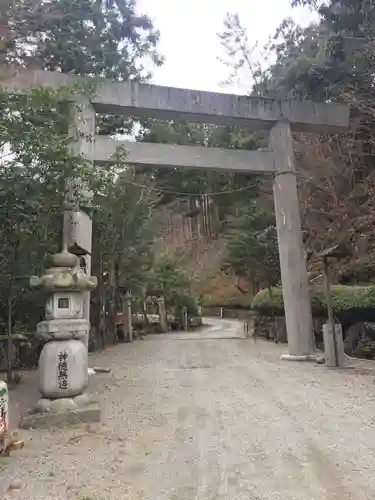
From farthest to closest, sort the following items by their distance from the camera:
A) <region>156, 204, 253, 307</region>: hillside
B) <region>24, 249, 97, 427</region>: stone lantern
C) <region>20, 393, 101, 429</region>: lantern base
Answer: <region>156, 204, 253, 307</region>: hillside
<region>24, 249, 97, 427</region>: stone lantern
<region>20, 393, 101, 429</region>: lantern base

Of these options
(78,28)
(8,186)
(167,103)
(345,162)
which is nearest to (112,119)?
(78,28)

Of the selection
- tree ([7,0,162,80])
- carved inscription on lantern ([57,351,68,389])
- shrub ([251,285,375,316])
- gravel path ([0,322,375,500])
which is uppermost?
tree ([7,0,162,80])

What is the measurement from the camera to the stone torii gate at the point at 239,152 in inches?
337

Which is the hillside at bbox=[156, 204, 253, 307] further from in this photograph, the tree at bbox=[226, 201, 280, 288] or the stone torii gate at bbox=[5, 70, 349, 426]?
the stone torii gate at bbox=[5, 70, 349, 426]

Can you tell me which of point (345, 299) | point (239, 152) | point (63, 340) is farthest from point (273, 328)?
point (63, 340)

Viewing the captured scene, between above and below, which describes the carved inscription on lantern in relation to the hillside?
below

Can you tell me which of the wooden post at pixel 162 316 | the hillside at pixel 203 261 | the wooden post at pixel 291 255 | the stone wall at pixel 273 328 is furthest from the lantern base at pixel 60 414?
the hillside at pixel 203 261

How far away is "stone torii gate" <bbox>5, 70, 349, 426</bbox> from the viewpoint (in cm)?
857

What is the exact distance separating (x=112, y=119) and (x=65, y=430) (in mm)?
10616

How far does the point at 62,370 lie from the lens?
4.91 m

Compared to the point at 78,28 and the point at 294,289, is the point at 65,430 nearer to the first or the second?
the point at 294,289

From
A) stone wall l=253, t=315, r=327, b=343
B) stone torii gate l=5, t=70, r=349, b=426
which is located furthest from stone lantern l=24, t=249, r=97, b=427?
stone wall l=253, t=315, r=327, b=343

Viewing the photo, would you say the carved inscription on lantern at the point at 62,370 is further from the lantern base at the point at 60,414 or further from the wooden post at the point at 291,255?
the wooden post at the point at 291,255

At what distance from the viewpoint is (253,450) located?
3754 mm
